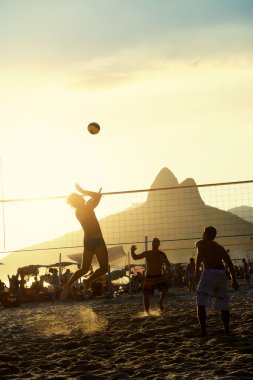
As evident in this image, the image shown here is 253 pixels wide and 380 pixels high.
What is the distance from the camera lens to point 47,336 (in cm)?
770

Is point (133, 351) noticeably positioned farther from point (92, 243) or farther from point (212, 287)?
point (92, 243)

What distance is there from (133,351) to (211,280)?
4.91 ft

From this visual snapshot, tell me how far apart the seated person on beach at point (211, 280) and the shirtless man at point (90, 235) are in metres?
1.23

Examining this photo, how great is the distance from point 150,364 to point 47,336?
107 inches

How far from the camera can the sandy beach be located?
494cm

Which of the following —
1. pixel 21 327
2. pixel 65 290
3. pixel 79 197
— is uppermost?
pixel 79 197

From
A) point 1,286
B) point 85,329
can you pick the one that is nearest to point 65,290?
point 85,329

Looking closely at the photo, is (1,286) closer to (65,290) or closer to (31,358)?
(65,290)

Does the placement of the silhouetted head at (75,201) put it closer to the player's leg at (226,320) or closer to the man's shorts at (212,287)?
the man's shorts at (212,287)

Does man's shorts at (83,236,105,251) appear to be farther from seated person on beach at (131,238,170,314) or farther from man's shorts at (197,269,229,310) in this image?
seated person on beach at (131,238,170,314)

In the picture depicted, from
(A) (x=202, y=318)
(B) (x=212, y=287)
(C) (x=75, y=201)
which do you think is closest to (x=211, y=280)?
(B) (x=212, y=287)

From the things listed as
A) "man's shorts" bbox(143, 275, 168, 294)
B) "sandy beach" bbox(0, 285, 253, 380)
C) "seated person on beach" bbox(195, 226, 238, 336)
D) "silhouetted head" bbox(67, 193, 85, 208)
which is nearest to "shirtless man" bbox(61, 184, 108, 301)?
"silhouetted head" bbox(67, 193, 85, 208)

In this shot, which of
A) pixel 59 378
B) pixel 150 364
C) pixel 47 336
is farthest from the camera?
pixel 47 336

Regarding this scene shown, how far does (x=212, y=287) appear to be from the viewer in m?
7.10
